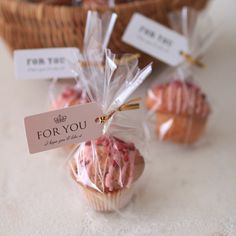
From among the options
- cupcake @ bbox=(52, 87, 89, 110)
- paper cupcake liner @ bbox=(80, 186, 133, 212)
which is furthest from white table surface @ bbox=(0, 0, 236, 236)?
cupcake @ bbox=(52, 87, 89, 110)

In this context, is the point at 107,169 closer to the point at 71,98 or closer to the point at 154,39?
the point at 71,98

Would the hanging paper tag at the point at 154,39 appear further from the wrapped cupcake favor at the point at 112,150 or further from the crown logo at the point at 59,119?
the crown logo at the point at 59,119

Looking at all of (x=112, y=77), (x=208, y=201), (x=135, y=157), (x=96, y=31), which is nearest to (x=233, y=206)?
(x=208, y=201)

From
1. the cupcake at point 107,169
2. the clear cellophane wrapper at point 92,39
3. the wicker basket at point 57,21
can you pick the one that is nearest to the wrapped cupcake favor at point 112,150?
the cupcake at point 107,169

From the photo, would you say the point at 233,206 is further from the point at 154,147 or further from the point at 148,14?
the point at 148,14

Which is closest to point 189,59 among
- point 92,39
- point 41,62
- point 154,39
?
point 154,39
